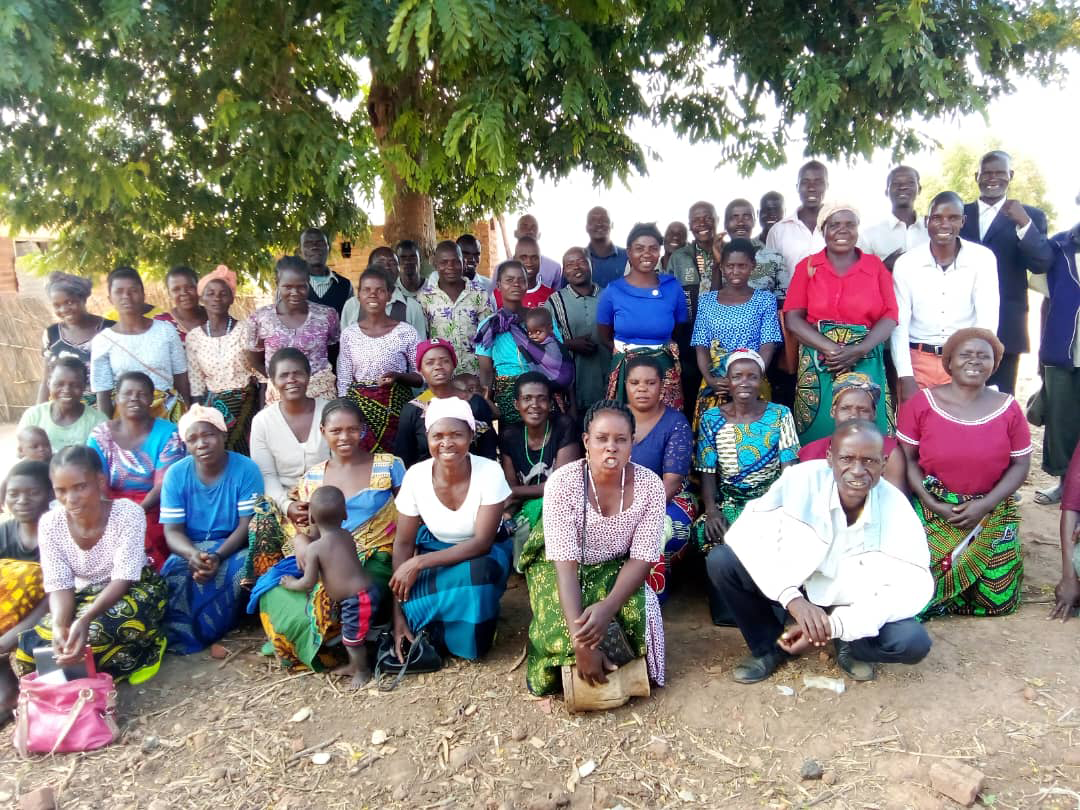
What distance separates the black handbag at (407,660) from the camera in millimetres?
3523

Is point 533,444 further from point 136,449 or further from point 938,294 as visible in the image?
point 938,294

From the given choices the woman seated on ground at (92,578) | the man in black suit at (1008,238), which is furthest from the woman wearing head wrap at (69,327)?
the man in black suit at (1008,238)

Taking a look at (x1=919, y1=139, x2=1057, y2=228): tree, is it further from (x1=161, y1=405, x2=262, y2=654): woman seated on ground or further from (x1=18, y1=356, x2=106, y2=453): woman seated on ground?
(x1=18, y1=356, x2=106, y2=453): woman seated on ground

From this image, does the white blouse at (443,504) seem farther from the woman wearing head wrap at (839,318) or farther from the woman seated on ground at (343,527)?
the woman wearing head wrap at (839,318)

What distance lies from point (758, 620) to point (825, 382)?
1.67 meters

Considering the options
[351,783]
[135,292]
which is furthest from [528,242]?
[351,783]

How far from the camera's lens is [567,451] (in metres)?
4.23

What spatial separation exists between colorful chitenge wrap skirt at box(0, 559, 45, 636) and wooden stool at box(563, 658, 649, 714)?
2.43 metres

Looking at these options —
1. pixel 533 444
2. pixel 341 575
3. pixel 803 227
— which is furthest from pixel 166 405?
pixel 803 227

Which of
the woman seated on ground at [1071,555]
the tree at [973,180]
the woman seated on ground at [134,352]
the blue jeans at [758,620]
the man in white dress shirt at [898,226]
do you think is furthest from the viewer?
the tree at [973,180]

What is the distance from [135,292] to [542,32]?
280cm

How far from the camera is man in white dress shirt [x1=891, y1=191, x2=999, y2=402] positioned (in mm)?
4359

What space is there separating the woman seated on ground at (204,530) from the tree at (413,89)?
67.8 inches

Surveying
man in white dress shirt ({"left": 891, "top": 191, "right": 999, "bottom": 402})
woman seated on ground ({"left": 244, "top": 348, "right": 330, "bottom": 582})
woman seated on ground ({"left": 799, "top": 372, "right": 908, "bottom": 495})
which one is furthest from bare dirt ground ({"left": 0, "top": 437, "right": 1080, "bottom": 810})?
man in white dress shirt ({"left": 891, "top": 191, "right": 999, "bottom": 402})
